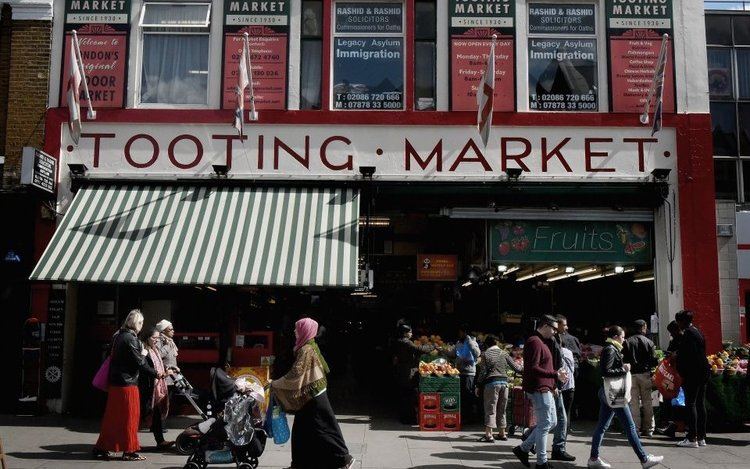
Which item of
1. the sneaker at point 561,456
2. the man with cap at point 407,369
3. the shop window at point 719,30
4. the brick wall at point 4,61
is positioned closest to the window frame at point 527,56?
the man with cap at point 407,369

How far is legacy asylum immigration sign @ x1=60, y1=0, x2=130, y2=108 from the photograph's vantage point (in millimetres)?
13172

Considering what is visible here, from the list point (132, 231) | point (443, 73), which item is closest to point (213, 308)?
point (132, 231)

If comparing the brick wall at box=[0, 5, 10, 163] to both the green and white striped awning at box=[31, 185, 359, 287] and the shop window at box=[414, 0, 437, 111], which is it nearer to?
the green and white striped awning at box=[31, 185, 359, 287]

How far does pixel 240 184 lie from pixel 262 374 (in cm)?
351

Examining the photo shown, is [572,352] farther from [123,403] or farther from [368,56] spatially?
[123,403]

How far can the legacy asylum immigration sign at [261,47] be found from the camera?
43.2 feet

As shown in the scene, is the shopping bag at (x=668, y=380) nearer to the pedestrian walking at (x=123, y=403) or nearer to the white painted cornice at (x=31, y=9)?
the pedestrian walking at (x=123, y=403)

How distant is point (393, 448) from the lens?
393 inches

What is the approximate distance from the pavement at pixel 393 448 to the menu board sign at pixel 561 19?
7.38 metres

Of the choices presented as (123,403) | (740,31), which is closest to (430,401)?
(123,403)

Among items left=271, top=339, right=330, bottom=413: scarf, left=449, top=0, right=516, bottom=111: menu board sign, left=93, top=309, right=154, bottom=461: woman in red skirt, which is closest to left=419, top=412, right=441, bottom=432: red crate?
left=93, top=309, right=154, bottom=461: woman in red skirt

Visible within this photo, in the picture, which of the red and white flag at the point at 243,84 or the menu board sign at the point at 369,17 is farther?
the menu board sign at the point at 369,17

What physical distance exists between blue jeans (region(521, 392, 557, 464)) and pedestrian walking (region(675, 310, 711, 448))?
2.99 m

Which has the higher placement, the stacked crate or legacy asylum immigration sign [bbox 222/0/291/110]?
legacy asylum immigration sign [bbox 222/0/291/110]
